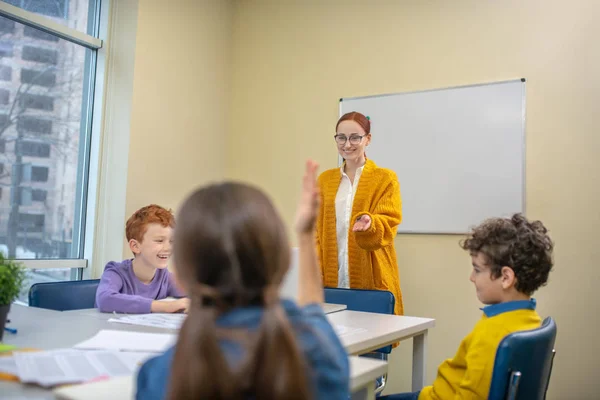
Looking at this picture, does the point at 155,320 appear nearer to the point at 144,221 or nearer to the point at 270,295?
the point at 144,221

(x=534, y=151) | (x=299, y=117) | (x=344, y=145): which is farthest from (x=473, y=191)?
(x=299, y=117)

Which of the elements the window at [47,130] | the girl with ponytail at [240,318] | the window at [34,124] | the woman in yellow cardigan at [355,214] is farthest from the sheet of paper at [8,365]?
the window at [34,124]

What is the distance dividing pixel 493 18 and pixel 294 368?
10.1 feet

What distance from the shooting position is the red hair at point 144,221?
84.9 inches

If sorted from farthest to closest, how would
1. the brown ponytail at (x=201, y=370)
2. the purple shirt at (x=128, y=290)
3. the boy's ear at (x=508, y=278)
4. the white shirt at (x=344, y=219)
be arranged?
1. the white shirt at (x=344, y=219)
2. the purple shirt at (x=128, y=290)
3. the boy's ear at (x=508, y=278)
4. the brown ponytail at (x=201, y=370)

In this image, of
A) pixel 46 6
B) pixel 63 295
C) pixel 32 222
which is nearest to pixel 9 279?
pixel 63 295

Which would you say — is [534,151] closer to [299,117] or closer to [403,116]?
[403,116]

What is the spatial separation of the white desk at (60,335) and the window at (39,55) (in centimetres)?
188

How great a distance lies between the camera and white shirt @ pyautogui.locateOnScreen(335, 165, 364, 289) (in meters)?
2.81

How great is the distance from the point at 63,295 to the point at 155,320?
712mm

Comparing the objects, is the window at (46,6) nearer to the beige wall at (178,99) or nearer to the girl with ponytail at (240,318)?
the beige wall at (178,99)

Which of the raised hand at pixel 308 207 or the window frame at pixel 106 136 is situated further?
the window frame at pixel 106 136

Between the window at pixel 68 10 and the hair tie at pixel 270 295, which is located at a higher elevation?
the window at pixel 68 10

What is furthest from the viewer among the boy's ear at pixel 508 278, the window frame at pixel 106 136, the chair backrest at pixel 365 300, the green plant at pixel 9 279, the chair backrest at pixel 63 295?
the window frame at pixel 106 136
